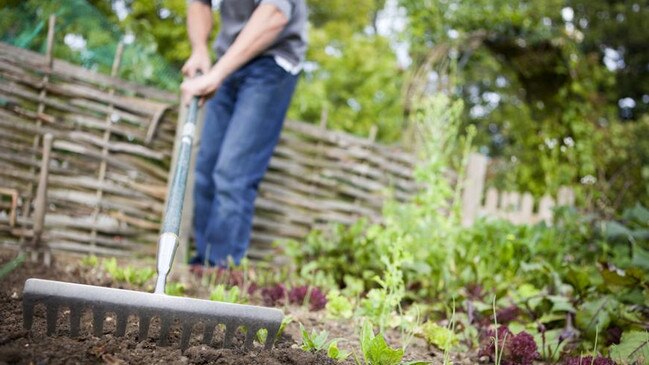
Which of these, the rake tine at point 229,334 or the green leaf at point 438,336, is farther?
the green leaf at point 438,336

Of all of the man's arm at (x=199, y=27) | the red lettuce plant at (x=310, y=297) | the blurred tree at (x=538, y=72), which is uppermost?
the blurred tree at (x=538, y=72)

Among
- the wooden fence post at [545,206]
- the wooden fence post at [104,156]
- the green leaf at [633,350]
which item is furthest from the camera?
the wooden fence post at [545,206]

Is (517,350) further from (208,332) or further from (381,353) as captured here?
(208,332)

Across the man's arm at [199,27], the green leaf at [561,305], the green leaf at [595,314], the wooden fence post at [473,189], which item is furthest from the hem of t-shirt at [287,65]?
the wooden fence post at [473,189]

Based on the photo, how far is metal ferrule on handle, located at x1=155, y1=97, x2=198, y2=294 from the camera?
144 cm

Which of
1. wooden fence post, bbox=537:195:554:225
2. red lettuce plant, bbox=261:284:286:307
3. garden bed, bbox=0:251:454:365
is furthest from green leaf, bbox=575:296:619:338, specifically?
wooden fence post, bbox=537:195:554:225

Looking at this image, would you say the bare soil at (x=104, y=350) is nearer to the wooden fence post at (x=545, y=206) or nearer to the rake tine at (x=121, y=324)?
the rake tine at (x=121, y=324)

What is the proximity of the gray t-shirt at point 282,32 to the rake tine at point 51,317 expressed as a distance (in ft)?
6.09

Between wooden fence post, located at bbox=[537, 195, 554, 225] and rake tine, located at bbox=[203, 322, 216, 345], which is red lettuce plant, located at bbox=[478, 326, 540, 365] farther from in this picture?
wooden fence post, located at bbox=[537, 195, 554, 225]

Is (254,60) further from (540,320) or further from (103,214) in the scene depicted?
(540,320)

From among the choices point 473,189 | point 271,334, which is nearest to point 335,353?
point 271,334

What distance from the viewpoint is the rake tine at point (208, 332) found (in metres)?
1.25

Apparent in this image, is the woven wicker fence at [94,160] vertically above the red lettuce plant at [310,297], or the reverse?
the woven wicker fence at [94,160]

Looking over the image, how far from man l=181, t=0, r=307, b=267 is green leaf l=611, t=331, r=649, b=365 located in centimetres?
172
